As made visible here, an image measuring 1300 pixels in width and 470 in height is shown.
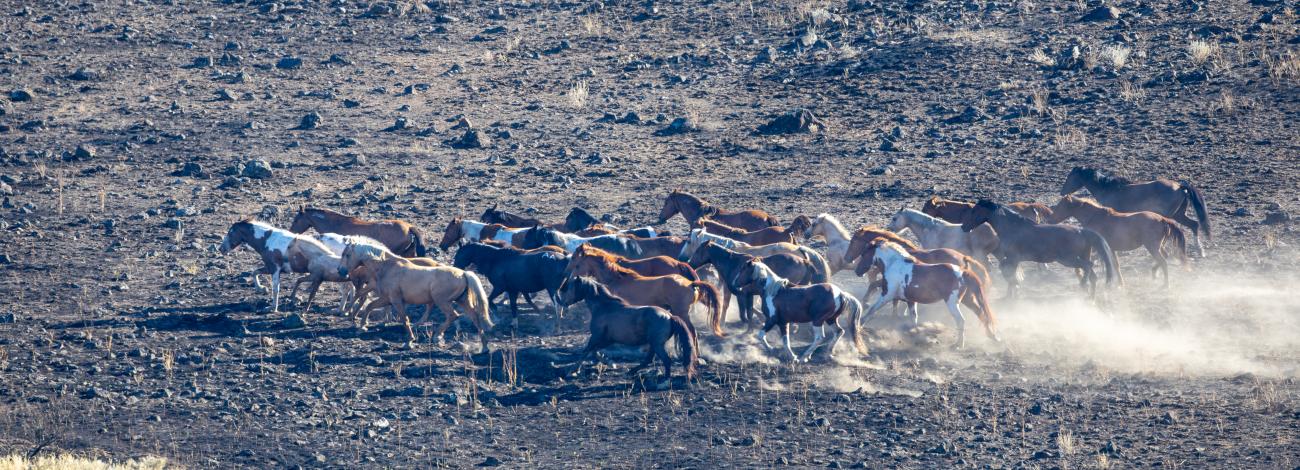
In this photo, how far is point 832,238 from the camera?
1880cm

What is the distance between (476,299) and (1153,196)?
9.78 meters

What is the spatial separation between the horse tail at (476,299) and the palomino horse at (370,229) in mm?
2746

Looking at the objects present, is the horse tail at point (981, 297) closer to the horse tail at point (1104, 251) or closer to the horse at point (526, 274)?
the horse tail at point (1104, 251)

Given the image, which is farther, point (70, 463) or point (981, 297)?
point (981, 297)

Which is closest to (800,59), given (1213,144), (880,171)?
(880,171)

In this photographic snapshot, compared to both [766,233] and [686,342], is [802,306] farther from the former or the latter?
[766,233]

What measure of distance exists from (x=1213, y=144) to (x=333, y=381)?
1584cm

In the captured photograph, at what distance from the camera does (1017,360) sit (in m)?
15.7

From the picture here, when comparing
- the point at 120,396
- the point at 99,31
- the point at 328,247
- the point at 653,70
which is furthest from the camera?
the point at 99,31

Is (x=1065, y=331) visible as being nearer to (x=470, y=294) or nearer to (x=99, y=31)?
(x=470, y=294)

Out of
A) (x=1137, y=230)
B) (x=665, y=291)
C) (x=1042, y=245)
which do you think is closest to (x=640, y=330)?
(x=665, y=291)

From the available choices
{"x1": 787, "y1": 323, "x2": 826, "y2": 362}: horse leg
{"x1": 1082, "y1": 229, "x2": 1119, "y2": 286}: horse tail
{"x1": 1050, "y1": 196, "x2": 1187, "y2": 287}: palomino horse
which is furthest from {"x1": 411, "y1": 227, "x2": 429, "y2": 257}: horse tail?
{"x1": 1050, "y1": 196, "x2": 1187, "y2": 287}: palomino horse

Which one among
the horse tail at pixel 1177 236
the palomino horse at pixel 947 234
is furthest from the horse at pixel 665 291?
the horse tail at pixel 1177 236

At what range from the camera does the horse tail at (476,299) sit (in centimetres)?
1630
